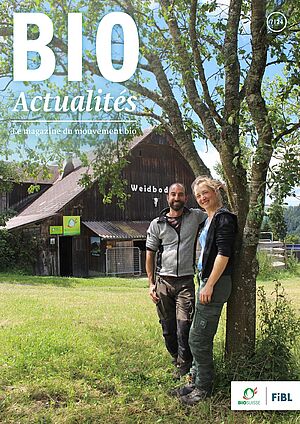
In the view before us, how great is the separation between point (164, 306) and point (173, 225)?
56cm

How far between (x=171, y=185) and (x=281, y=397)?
152cm

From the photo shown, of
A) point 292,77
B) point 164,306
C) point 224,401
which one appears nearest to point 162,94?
point 292,77

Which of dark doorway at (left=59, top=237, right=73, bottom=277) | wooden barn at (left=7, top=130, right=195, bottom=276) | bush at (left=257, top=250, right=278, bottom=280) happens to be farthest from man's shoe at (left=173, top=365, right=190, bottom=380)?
dark doorway at (left=59, top=237, right=73, bottom=277)

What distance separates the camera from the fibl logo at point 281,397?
2.71 metres

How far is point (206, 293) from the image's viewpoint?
8.68 feet

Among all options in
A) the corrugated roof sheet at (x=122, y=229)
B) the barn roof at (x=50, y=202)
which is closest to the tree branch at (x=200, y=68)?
the barn roof at (x=50, y=202)

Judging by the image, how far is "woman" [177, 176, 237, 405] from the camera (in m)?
2.65

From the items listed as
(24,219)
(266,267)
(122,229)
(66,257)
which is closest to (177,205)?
(266,267)

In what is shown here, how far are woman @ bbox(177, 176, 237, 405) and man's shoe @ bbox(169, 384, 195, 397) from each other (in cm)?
3

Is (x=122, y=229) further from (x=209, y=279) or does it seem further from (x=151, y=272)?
(x=209, y=279)

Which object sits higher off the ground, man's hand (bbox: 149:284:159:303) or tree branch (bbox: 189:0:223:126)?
tree branch (bbox: 189:0:223:126)

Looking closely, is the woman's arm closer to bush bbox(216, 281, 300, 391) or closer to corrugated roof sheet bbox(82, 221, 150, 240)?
bush bbox(216, 281, 300, 391)

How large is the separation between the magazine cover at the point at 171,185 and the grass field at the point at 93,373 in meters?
0.01

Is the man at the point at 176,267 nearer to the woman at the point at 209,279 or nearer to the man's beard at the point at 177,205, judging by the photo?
the man's beard at the point at 177,205
